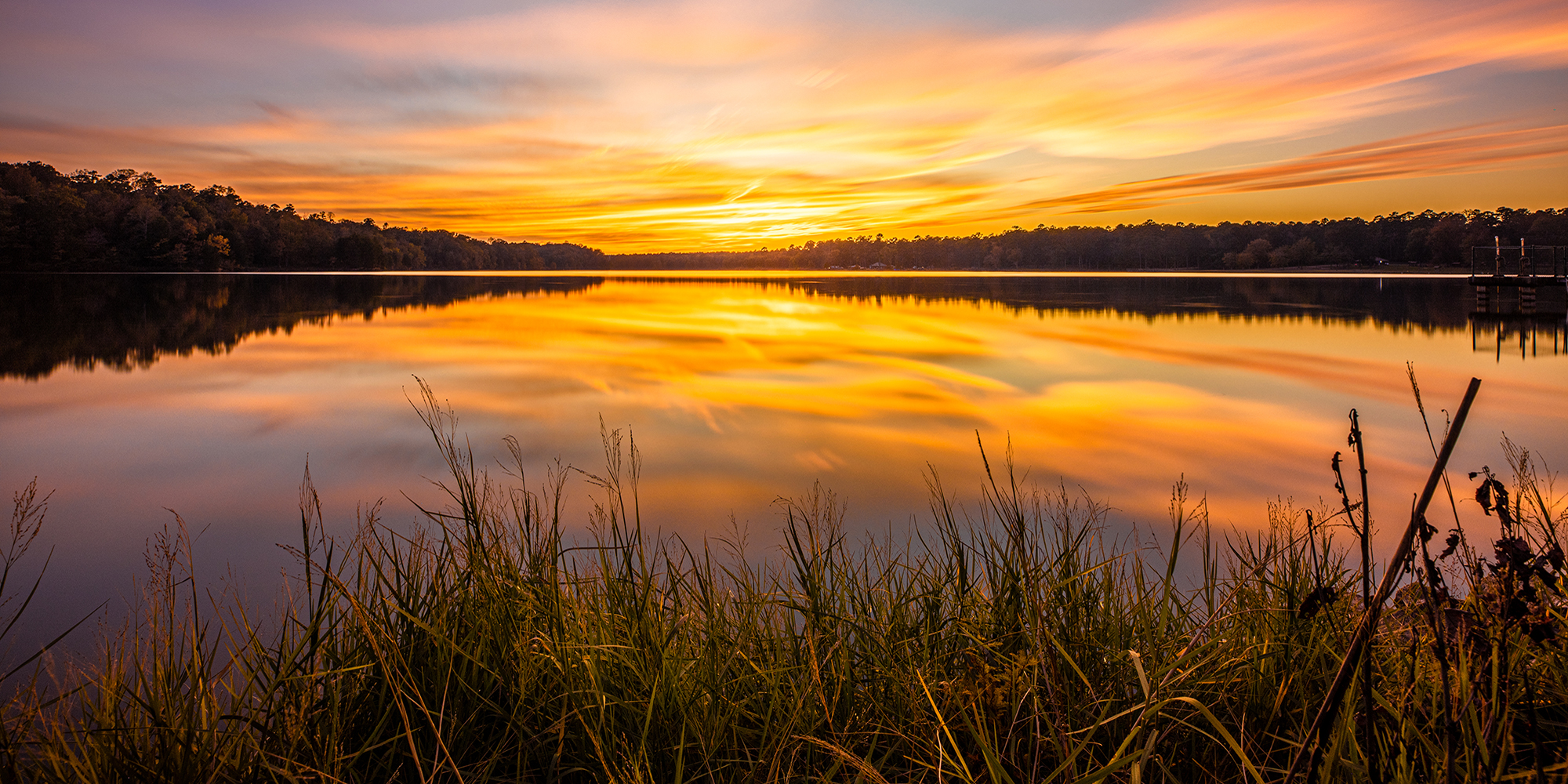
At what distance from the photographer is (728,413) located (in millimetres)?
16641

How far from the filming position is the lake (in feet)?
33.9

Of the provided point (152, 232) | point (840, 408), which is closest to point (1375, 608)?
point (840, 408)

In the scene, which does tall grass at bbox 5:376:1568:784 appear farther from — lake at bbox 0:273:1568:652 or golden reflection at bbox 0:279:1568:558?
golden reflection at bbox 0:279:1568:558

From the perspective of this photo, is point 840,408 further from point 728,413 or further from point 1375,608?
point 1375,608

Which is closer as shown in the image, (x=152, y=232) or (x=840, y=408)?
(x=840, y=408)

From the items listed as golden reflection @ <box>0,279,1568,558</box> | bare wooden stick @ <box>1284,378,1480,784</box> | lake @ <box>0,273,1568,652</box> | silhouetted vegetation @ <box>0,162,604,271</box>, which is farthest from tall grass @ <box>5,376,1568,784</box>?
silhouetted vegetation @ <box>0,162,604,271</box>

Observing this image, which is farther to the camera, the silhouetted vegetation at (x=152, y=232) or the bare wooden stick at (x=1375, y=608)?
the silhouetted vegetation at (x=152, y=232)

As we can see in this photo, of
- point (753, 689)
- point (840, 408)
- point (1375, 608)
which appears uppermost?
point (1375, 608)

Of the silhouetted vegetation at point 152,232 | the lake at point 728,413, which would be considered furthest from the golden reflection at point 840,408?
the silhouetted vegetation at point 152,232

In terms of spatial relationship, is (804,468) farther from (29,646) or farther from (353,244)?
(353,244)

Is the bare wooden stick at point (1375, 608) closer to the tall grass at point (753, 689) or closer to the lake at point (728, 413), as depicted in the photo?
the tall grass at point (753, 689)

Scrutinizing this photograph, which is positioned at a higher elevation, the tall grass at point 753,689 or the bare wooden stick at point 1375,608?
the bare wooden stick at point 1375,608

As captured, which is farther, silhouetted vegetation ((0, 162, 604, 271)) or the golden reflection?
silhouetted vegetation ((0, 162, 604, 271))

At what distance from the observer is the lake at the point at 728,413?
10336 millimetres
